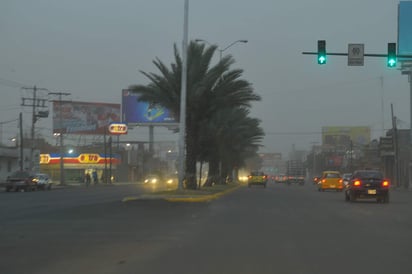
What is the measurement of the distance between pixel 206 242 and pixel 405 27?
5717 centimetres

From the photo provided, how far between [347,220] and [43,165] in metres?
83.8

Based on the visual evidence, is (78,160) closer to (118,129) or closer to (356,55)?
(118,129)

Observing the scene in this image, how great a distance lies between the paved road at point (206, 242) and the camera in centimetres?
1030

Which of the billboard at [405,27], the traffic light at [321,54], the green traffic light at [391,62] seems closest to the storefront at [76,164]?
the billboard at [405,27]

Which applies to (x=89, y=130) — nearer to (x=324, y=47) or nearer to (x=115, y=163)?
(x=115, y=163)

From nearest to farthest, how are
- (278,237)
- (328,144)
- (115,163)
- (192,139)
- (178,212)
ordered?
(278,237)
(178,212)
(192,139)
(115,163)
(328,144)

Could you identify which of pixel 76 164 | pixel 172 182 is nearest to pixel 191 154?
pixel 172 182

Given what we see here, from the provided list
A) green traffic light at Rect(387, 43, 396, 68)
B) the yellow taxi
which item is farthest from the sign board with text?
the yellow taxi

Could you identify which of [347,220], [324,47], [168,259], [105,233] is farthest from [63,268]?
[324,47]

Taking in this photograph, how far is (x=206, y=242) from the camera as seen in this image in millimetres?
13461

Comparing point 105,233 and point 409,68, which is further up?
point 409,68

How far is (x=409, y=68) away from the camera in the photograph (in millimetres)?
71375

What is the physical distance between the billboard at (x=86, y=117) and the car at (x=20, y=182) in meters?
38.5

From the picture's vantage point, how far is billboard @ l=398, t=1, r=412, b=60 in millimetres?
64250
